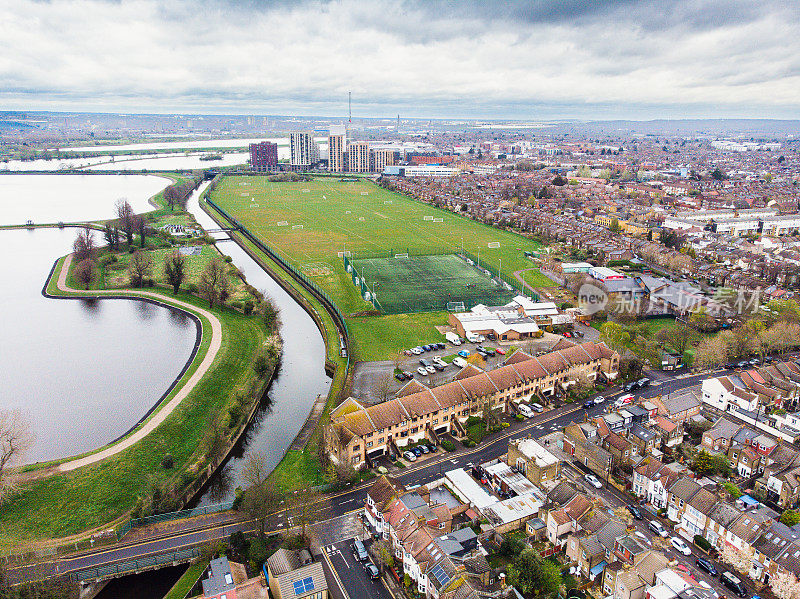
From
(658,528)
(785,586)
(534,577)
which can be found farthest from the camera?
(658,528)

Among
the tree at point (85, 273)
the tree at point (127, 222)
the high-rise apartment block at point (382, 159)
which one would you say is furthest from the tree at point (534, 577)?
the high-rise apartment block at point (382, 159)

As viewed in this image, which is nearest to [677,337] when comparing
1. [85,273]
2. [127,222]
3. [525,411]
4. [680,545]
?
[525,411]

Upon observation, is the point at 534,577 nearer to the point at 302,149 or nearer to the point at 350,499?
the point at 350,499

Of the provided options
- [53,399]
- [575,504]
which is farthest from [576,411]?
[53,399]

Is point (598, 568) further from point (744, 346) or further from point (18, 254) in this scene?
Result: point (18, 254)

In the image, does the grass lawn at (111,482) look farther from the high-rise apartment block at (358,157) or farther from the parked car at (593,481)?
the high-rise apartment block at (358,157)

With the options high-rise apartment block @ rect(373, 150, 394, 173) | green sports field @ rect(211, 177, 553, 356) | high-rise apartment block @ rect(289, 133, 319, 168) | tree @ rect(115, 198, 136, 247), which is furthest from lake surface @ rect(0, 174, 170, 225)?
high-rise apartment block @ rect(373, 150, 394, 173)
